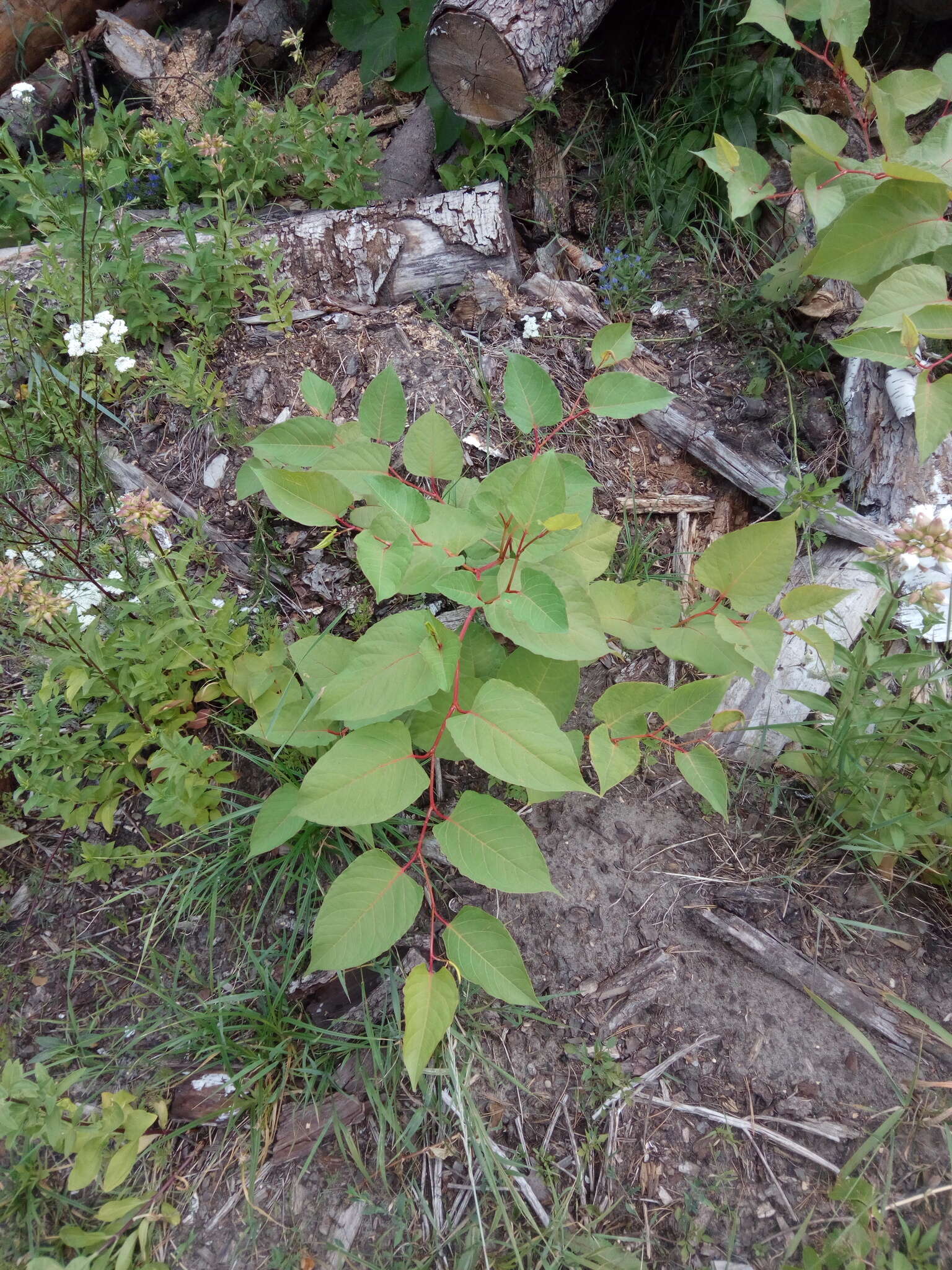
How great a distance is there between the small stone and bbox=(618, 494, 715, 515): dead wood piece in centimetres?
130

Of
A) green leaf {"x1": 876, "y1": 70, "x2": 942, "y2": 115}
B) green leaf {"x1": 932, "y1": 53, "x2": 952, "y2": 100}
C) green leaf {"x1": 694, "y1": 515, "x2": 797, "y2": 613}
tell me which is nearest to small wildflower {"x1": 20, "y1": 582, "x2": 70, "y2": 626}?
green leaf {"x1": 694, "y1": 515, "x2": 797, "y2": 613}

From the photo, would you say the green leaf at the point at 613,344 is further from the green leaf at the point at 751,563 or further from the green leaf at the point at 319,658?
the green leaf at the point at 319,658

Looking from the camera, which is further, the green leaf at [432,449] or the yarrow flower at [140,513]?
the green leaf at [432,449]

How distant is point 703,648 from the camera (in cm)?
165

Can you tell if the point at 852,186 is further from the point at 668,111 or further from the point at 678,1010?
the point at 678,1010

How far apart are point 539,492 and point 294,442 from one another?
2.30ft

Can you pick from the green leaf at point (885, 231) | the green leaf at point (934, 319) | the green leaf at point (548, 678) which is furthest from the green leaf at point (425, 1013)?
the green leaf at point (885, 231)

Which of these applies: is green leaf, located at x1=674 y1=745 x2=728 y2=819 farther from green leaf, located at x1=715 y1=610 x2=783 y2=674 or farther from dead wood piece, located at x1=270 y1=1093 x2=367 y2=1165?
dead wood piece, located at x1=270 y1=1093 x2=367 y2=1165

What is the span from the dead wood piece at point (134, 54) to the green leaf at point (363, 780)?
3.68 metres

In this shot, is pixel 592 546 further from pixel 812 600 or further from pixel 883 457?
pixel 883 457

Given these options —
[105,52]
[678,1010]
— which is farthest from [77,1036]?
[105,52]

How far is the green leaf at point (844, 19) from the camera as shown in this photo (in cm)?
200

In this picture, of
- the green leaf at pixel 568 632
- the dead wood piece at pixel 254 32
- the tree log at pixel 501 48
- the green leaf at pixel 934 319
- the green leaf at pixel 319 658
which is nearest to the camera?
the green leaf at pixel 568 632

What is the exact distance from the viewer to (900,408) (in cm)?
216
